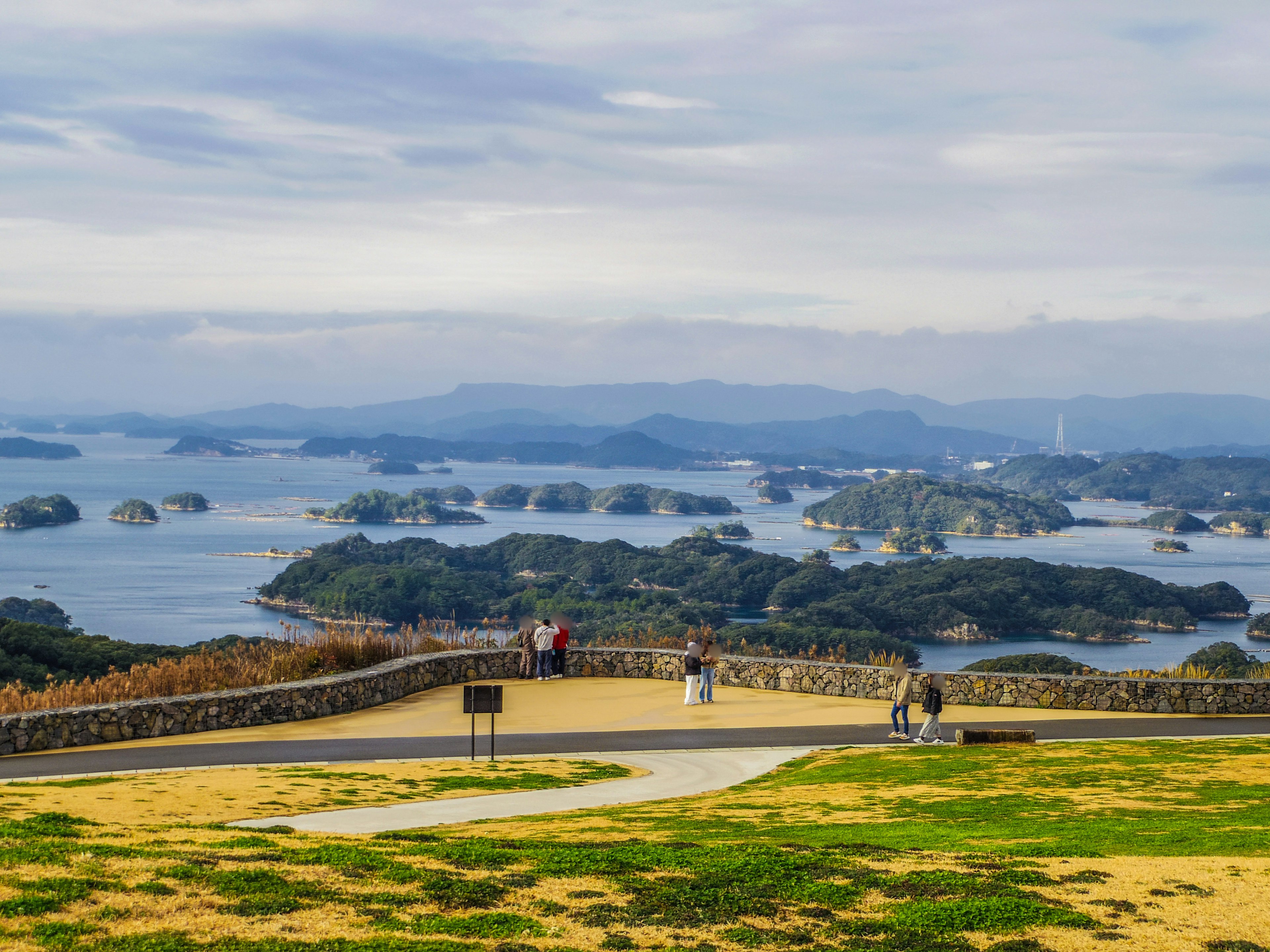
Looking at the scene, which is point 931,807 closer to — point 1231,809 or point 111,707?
point 1231,809

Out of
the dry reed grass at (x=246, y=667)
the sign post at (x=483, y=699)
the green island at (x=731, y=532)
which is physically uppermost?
the green island at (x=731, y=532)

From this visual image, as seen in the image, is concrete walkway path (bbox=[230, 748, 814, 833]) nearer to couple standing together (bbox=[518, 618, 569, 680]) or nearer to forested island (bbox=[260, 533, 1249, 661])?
couple standing together (bbox=[518, 618, 569, 680])

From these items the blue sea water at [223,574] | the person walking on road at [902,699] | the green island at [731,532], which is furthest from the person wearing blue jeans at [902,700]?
the green island at [731,532]

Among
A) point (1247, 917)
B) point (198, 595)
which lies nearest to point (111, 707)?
point (1247, 917)

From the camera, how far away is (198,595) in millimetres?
130000

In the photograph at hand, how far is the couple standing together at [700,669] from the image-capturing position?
74.2 feet

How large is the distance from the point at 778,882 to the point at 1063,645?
11667 centimetres

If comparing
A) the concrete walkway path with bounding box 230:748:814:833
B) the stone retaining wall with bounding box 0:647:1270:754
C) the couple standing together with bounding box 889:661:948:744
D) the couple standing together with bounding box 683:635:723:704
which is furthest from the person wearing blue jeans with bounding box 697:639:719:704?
the concrete walkway path with bounding box 230:748:814:833

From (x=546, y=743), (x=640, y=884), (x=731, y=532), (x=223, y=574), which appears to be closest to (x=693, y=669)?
(x=546, y=743)

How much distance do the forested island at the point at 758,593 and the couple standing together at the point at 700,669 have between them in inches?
2862

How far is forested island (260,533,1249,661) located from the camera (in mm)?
115375

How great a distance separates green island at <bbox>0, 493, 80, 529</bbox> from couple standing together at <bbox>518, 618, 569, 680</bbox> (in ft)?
630

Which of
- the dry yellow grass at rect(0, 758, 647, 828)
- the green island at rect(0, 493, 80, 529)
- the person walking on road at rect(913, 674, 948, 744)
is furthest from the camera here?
the green island at rect(0, 493, 80, 529)

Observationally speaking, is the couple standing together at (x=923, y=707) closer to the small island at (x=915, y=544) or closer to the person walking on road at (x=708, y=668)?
the person walking on road at (x=708, y=668)
